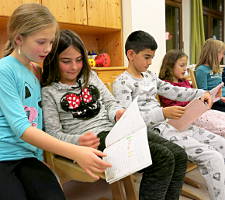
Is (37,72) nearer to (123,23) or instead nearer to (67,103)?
(67,103)

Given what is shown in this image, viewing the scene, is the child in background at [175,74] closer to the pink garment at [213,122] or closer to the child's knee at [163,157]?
the pink garment at [213,122]

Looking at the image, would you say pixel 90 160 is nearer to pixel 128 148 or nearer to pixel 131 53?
pixel 128 148

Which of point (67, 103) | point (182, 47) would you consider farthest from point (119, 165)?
point (182, 47)

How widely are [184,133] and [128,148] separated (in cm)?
55

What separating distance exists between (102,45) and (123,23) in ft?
1.27

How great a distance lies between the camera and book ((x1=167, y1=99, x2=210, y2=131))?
3.28 ft

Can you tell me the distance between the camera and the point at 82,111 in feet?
3.26

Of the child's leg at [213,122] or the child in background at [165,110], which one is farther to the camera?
the child's leg at [213,122]

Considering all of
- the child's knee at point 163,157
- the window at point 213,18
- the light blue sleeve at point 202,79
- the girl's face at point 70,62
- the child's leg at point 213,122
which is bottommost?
the child's knee at point 163,157

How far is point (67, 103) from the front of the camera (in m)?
0.97

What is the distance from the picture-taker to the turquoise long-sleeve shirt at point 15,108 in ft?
2.42

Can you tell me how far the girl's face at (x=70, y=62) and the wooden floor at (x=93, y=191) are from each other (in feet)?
2.40

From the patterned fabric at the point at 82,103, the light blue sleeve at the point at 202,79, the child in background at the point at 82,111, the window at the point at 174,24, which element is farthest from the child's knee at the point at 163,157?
the window at the point at 174,24

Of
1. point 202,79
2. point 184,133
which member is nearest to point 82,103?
point 184,133
